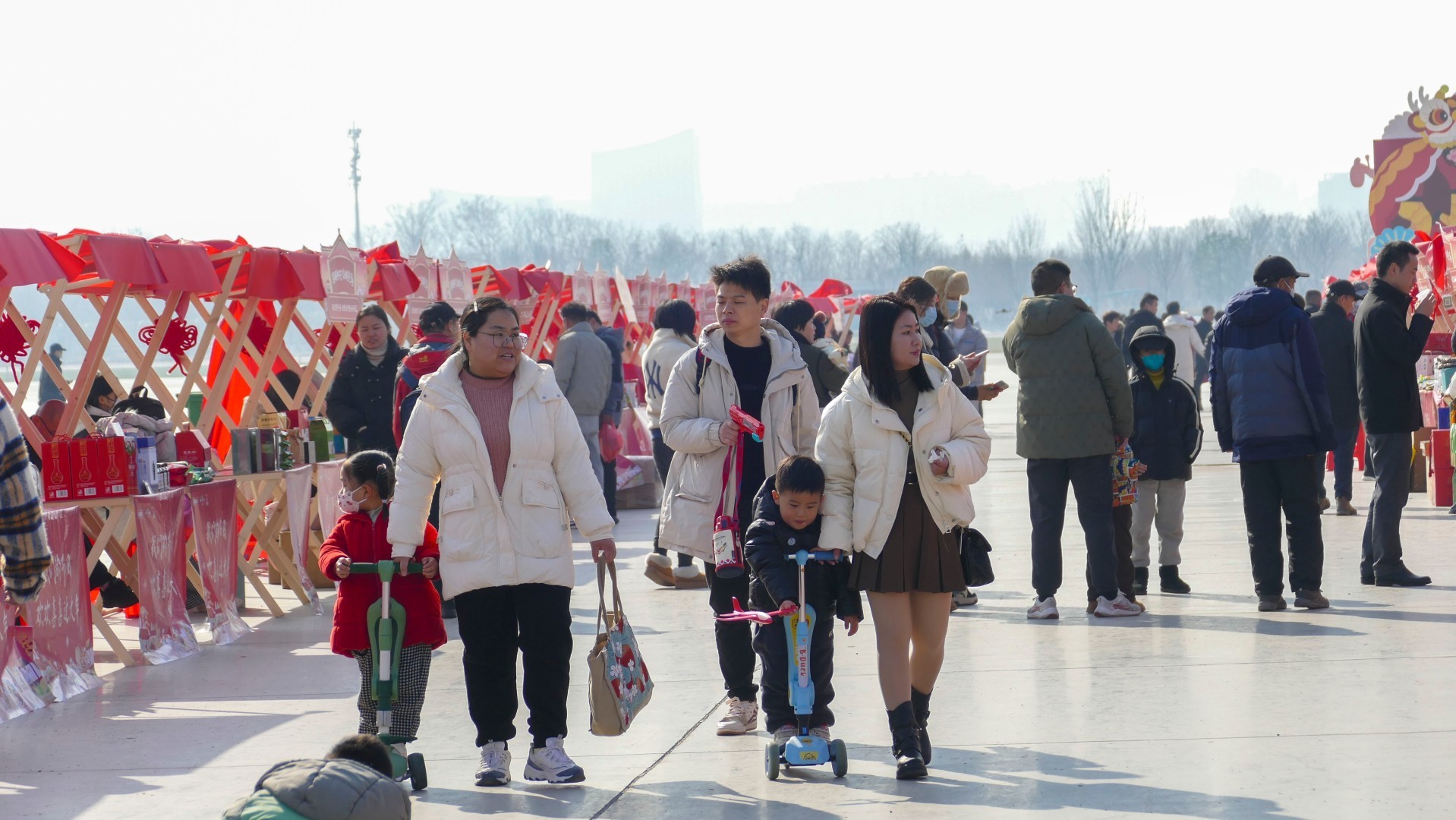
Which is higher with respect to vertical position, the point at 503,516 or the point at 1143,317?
the point at 1143,317

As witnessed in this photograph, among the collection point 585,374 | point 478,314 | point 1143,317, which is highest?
point 1143,317

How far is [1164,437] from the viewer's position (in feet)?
28.8

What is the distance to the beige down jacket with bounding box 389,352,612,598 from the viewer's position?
17.3ft

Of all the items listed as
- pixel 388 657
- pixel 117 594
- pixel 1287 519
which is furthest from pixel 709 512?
pixel 117 594

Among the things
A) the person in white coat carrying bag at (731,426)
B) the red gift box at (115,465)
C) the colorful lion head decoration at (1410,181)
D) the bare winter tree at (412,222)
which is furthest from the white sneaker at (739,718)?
the bare winter tree at (412,222)

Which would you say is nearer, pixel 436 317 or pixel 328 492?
pixel 436 317

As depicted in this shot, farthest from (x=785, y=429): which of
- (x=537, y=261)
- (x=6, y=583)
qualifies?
(x=537, y=261)

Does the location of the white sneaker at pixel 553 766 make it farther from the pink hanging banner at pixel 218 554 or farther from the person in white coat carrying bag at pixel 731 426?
the pink hanging banner at pixel 218 554

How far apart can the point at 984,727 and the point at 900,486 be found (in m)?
1.26

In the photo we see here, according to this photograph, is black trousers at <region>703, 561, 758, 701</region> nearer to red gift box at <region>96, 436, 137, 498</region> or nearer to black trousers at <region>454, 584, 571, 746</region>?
black trousers at <region>454, 584, 571, 746</region>

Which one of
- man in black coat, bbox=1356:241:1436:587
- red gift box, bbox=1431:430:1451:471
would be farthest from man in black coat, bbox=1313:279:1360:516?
man in black coat, bbox=1356:241:1436:587

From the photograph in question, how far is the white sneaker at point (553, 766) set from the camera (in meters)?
5.34

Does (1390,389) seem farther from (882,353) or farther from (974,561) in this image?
(882,353)

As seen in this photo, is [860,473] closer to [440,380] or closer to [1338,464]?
[440,380]
